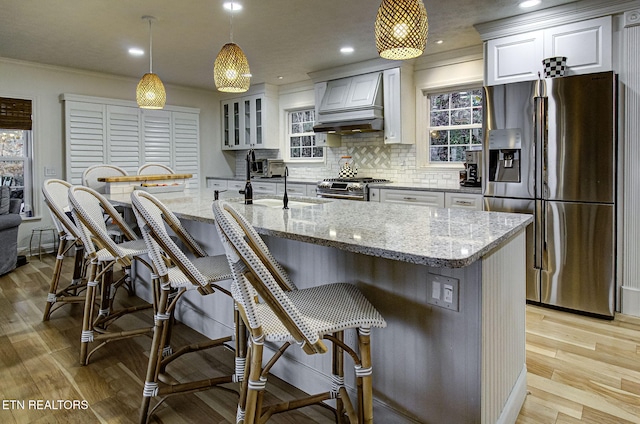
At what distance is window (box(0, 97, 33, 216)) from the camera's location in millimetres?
5043

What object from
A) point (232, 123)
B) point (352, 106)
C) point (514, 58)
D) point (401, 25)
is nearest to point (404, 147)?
point (352, 106)

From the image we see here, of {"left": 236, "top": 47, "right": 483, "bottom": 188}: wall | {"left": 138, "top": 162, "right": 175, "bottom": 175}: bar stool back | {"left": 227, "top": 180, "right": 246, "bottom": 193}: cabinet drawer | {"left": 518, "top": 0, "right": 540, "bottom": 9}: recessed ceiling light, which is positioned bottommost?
{"left": 227, "top": 180, "right": 246, "bottom": 193}: cabinet drawer

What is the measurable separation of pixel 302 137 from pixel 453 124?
2508mm

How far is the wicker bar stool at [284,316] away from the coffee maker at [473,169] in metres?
2.92

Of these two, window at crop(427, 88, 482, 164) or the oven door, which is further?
the oven door

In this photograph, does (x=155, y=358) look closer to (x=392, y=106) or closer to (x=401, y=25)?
(x=401, y=25)

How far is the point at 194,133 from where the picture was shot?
22.3 feet

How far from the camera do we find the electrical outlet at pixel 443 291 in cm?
144

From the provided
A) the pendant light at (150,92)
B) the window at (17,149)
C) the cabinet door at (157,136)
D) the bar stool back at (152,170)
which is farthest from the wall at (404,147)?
the window at (17,149)

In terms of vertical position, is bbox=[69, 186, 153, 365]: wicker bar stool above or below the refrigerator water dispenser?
below

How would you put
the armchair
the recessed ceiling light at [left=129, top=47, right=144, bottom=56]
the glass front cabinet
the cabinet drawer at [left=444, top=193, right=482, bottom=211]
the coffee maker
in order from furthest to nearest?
the glass front cabinet < the recessed ceiling light at [left=129, top=47, right=144, bottom=56] < the armchair < the coffee maker < the cabinet drawer at [left=444, top=193, right=482, bottom=211]

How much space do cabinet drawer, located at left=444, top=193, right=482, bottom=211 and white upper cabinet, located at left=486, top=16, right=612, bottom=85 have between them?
105 centimetres

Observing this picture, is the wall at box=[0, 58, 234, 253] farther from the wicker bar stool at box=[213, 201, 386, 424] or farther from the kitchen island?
the wicker bar stool at box=[213, 201, 386, 424]

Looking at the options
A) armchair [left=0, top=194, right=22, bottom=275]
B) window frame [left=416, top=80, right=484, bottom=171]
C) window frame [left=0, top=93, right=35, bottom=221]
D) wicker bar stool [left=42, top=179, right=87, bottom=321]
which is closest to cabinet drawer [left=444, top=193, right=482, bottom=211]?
window frame [left=416, top=80, right=484, bottom=171]
